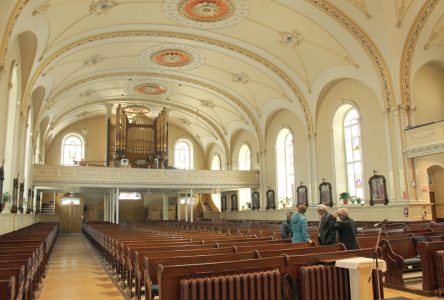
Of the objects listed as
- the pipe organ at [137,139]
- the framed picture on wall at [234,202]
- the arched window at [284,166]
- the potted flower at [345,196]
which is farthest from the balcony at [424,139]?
the pipe organ at [137,139]

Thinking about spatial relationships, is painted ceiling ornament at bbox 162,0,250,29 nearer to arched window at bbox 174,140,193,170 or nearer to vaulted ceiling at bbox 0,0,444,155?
vaulted ceiling at bbox 0,0,444,155

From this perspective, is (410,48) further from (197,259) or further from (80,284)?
(80,284)

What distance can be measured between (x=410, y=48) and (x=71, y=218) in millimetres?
27025

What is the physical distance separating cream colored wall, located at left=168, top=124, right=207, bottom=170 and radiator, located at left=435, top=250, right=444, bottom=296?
1119 inches

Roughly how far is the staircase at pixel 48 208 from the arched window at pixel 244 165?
A: 14480 millimetres

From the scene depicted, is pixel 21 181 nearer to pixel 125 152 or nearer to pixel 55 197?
pixel 125 152

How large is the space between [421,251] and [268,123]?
716 inches

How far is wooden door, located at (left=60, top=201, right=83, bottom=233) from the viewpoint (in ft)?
102

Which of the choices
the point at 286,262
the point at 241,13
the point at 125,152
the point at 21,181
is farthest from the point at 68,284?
the point at 125,152

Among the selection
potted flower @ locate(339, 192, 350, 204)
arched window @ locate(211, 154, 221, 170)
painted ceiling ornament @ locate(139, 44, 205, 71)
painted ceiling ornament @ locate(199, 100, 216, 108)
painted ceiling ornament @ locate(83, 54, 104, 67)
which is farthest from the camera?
arched window @ locate(211, 154, 221, 170)

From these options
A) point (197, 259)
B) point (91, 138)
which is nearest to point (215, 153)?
point (91, 138)

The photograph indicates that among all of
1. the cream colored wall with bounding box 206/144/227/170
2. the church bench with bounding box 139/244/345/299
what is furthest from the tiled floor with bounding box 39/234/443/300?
the cream colored wall with bounding box 206/144/227/170

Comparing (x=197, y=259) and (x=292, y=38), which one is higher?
(x=292, y=38)

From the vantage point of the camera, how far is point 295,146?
21891mm
